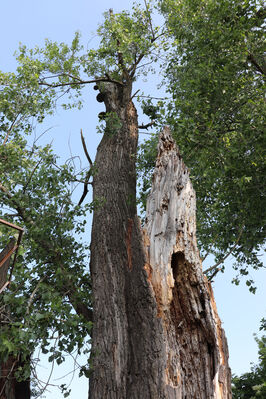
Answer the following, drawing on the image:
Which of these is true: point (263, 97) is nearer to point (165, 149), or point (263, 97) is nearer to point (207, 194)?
point (207, 194)

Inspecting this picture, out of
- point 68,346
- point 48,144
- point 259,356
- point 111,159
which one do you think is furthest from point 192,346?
point 259,356

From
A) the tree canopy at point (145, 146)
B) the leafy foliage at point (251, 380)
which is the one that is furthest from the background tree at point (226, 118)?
the leafy foliage at point (251, 380)

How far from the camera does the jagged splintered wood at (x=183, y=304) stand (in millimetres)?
4934

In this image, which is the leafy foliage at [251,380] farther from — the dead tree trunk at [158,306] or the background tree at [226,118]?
the dead tree trunk at [158,306]

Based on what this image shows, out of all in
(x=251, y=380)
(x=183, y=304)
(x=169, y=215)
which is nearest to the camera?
(x=183, y=304)

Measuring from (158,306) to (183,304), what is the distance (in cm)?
33

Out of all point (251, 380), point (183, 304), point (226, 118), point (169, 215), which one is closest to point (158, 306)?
point (183, 304)

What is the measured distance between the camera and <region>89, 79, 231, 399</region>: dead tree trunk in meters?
5.01

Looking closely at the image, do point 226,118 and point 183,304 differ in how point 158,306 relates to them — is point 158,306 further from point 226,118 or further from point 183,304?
point 226,118

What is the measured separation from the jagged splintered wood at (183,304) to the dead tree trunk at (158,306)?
12 mm

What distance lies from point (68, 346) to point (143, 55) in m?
9.11

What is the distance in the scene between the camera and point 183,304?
534 cm

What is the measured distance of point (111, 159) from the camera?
365 inches

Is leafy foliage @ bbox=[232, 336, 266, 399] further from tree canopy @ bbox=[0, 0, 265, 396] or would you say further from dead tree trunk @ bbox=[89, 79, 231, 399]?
dead tree trunk @ bbox=[89, 79, 231, 399]
